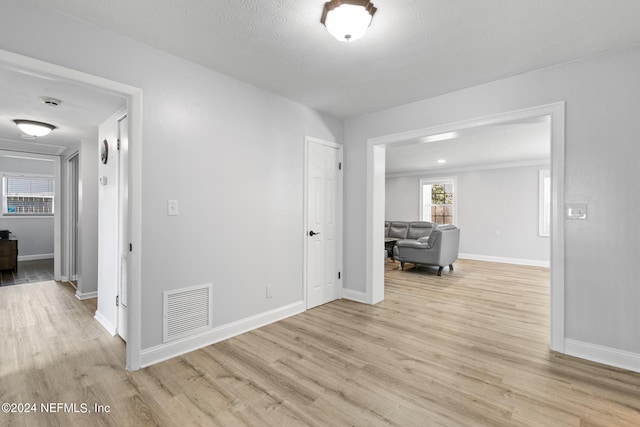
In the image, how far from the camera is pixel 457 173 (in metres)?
8.37

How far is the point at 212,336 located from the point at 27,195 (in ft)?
25.5

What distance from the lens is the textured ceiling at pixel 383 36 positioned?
1.92 m

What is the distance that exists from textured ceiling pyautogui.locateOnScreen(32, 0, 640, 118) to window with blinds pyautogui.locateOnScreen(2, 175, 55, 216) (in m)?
7.51

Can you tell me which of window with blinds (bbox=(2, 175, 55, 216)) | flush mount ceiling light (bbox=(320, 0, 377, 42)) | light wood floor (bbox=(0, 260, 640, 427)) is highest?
flush mount ceiling light (bbox=(320, 0, 377, 42))

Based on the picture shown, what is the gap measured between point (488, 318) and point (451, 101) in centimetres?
247

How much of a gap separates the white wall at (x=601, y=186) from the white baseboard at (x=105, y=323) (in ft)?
13.8

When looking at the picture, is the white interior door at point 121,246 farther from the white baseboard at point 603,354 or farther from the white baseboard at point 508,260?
the white baseboard at point 508,260

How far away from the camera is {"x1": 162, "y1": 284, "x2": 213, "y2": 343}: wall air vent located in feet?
8.28

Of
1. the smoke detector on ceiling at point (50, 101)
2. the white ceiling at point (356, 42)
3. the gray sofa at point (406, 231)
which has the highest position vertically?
the white ceiling at point (356, 42)

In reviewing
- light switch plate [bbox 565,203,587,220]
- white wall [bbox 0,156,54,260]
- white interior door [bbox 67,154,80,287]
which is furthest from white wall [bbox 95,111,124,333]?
white wall [bbox 0,156,54,260]

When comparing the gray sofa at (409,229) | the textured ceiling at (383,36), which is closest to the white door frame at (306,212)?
the textured ceiling at (383,36)

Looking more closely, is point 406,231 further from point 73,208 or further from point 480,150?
point 73,208

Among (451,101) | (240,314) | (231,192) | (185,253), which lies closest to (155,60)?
(231,192)

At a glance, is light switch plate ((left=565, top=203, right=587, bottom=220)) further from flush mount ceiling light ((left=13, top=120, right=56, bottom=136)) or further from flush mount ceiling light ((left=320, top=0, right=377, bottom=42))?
flush mount ceiling light ((left=13, top=120, right=56, bottom=136))
